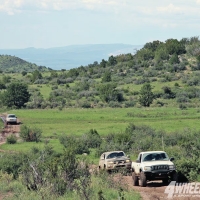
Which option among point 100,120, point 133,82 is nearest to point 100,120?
point 100,120

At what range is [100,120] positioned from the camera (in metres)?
57.1

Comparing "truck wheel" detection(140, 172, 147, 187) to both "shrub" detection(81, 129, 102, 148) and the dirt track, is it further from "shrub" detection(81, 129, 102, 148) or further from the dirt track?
"shrub" detection(81, 129, 102, 148)

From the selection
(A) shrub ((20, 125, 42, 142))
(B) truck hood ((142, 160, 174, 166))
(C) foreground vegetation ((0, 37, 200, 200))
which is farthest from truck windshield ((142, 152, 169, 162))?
(A) shrub ((20, 125, 42, 142))

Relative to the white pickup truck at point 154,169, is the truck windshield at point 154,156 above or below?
above

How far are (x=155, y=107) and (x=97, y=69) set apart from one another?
48.7 m

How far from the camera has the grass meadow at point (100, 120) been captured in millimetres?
46812

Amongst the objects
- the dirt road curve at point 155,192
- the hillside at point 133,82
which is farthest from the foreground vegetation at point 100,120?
the dirt road curve at point 155,192

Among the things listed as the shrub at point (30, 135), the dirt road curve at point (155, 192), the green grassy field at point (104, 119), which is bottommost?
the green grassy field at point (104, 119)

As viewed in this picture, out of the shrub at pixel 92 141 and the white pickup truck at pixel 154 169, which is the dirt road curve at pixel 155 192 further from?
the shrub at pixel 92 141

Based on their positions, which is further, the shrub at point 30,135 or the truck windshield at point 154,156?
the shrub at point 30,135

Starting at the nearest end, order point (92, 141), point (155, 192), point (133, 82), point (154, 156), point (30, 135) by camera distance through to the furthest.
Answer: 1. point (155, 192)
2. point (154, 156)
3. point (92, 141)
4. point (30, 135)
5. point (133, 82)

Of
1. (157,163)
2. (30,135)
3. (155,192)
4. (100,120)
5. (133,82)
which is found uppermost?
(157,163)

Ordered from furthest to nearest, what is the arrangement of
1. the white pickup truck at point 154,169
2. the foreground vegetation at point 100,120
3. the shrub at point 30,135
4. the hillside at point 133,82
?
the hillside at point 133,82
the shrub at point 30,135
the white pickup truck at point 154,169
the foreground vegetation at point 100,120

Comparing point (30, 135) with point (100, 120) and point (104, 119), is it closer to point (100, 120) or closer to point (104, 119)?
point (100, 120)
